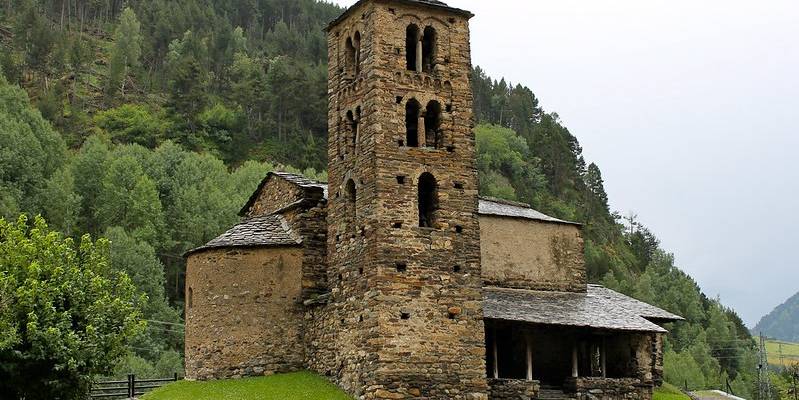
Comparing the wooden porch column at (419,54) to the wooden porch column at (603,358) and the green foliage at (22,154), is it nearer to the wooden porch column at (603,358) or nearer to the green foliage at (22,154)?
the wooden porch column at (603,358)

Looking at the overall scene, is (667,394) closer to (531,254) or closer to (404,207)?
(531,254)

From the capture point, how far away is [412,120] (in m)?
35.9

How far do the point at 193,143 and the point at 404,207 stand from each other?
81.4m

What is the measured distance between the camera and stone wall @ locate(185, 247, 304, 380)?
117ft

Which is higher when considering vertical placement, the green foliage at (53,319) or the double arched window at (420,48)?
the double arched window at (420,48)

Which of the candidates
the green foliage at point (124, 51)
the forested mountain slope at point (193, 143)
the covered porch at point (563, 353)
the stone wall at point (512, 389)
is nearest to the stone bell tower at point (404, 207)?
the stone wall at point (512, 389)

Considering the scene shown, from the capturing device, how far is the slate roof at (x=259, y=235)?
3631 centimetres

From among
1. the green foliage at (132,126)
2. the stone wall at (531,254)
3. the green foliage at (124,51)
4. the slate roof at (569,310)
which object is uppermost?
the green foliage at (124,51)

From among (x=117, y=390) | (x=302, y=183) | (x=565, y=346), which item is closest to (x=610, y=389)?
(x=565, y=346)

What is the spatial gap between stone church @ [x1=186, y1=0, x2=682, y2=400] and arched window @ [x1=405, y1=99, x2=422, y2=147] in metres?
0.05

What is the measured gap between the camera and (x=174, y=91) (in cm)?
11994

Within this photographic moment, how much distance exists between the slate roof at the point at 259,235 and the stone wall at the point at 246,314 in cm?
27

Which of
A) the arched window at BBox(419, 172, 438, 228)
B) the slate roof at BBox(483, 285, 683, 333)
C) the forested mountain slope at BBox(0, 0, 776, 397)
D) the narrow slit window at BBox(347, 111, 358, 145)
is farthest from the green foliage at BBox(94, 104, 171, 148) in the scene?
the arched window at BBox(419, 172, 438, 228)

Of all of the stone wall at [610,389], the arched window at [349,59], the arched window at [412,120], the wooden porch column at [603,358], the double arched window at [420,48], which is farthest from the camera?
the wooden porch column at [603,358]
